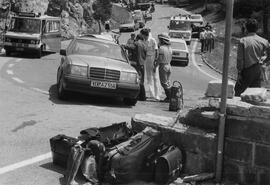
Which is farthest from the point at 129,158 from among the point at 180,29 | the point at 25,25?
the point at 180,29

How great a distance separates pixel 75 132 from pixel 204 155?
293 cm

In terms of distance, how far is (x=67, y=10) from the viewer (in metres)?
53.6

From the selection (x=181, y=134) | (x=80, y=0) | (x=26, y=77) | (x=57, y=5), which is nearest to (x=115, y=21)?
(x=80, y=0)

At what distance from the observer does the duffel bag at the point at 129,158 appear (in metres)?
5.46

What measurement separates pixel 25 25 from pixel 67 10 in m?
30.5

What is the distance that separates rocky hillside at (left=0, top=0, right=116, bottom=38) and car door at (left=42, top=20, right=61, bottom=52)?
1736 centimetres

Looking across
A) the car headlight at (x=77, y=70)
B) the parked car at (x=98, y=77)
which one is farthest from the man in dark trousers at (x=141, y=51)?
the car headlight at (x=77, y=70)

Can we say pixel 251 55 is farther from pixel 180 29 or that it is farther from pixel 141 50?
pixel 180 29

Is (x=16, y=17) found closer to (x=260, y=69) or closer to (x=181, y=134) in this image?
(x=260, y=69)

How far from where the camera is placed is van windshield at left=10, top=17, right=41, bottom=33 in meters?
23.6

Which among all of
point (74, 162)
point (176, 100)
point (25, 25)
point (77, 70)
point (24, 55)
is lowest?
point (176, 100)

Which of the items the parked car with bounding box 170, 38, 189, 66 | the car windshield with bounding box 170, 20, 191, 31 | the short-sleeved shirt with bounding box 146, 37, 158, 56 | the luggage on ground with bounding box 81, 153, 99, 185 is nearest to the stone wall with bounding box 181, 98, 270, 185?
the luggage on ground with bounding box 81, 153, 99, 185

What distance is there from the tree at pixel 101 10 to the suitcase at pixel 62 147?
54.5 m

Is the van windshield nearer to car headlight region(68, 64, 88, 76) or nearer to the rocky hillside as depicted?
car headlight region(68, 64, 88, 76)
